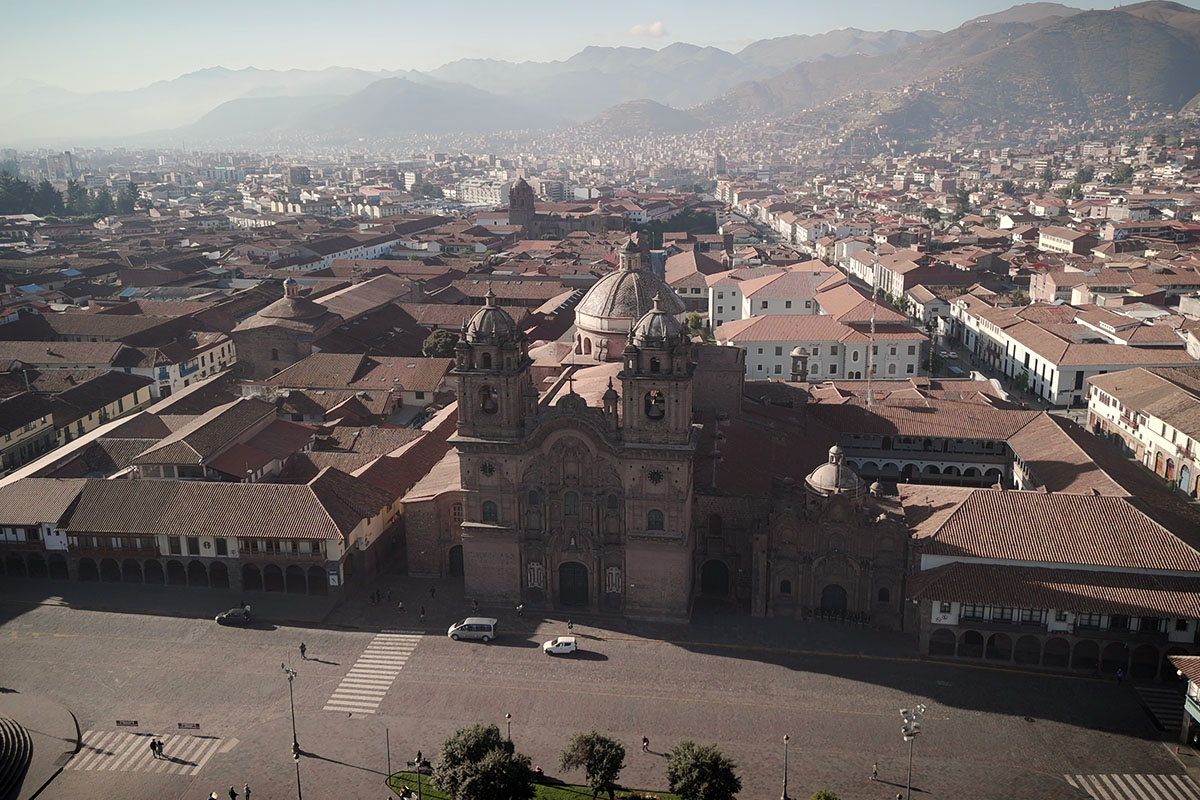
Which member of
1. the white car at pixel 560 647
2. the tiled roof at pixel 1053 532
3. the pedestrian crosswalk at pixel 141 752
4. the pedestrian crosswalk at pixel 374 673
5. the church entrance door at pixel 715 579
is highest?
the tiled roof at pixel 1053 532

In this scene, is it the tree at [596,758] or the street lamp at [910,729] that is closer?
the street lamp at [910,729]

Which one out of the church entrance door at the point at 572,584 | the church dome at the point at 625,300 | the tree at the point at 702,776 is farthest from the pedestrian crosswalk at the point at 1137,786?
the church dome at the point at 625,300

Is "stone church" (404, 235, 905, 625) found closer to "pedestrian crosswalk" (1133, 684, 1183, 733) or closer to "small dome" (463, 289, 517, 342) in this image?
"small dome" (463, 289, 517, 342)

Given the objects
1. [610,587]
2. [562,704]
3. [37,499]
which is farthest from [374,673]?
[37,499]

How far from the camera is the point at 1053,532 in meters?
47.2

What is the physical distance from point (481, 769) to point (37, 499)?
121 ft

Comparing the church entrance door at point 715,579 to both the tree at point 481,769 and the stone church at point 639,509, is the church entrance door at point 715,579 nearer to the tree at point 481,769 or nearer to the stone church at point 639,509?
the stone church at point 639,509

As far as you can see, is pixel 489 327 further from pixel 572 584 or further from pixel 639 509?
pixel 572 584

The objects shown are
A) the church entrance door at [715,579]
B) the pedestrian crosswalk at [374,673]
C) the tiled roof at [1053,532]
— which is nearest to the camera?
the pedestrian crosswalk at [374,673]

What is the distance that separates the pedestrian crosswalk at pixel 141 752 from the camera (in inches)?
1559

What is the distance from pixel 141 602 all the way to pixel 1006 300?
10149 centimetres

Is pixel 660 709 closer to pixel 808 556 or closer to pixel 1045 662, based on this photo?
pixel 808 556

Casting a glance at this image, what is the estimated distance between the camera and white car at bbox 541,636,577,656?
47.2 metres

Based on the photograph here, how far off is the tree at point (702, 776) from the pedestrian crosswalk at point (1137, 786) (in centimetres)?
1443
